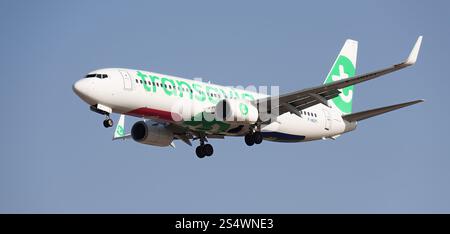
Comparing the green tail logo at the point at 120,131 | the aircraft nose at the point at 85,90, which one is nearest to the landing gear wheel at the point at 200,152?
the green tail logo at the point at 120,131

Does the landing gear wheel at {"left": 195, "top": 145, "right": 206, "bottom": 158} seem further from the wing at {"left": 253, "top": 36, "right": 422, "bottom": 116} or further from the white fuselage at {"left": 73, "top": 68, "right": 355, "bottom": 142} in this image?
the wing at {"left": 253, "top": 36, "right": 422, "bottom": 116}

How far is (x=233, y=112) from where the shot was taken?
179 feet

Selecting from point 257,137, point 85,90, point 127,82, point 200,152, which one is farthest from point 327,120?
point 85,90

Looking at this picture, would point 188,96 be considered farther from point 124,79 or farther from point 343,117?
point 343,117

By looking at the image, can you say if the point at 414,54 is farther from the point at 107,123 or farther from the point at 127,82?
the point at 107,123

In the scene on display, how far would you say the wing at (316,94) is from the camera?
50.7 m

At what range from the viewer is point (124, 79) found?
53438 millimetres

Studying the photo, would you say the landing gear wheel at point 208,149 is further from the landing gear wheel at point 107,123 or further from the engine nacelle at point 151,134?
the landing gear wheel at point 107,123

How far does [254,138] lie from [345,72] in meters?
14.8

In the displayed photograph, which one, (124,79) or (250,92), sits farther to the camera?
(250,92)

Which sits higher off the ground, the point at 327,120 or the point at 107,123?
the point at 327,120

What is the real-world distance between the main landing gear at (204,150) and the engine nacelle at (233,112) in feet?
18.9

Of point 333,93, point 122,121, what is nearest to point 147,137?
point 122,121

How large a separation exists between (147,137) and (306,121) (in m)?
10.6
